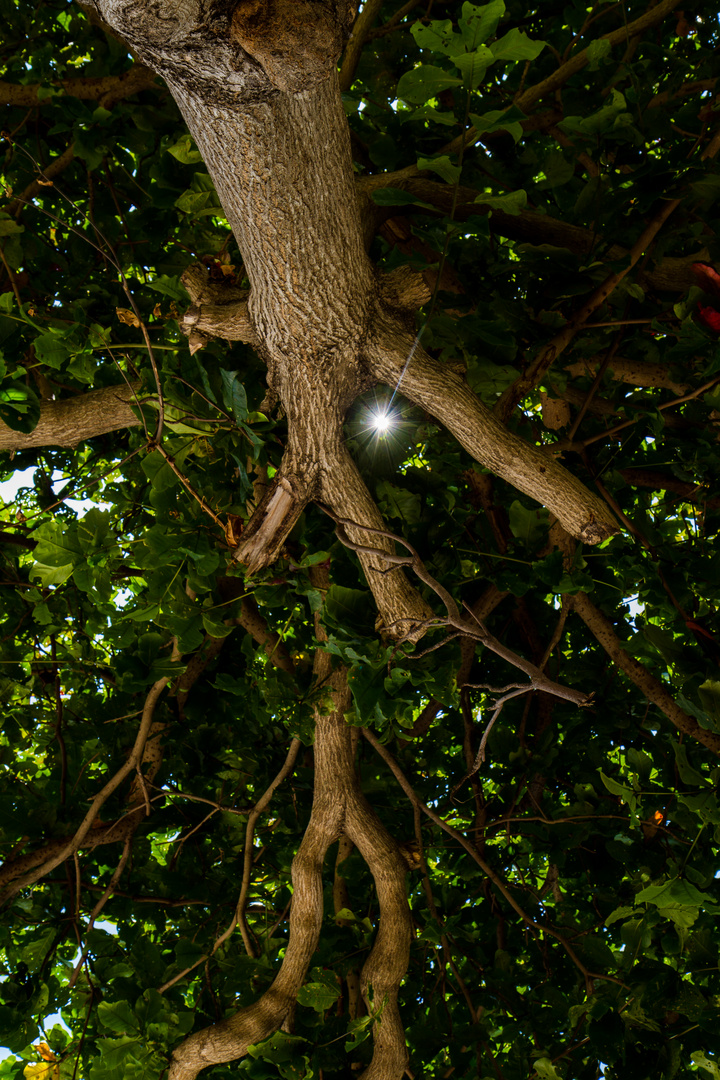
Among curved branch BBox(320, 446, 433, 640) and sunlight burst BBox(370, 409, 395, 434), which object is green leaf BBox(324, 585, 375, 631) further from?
sunlight burst BBox(370, 409, 395, 434)

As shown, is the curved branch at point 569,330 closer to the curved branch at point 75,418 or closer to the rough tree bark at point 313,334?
the rough tree bark at point 313,334

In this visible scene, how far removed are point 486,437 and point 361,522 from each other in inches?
15.7

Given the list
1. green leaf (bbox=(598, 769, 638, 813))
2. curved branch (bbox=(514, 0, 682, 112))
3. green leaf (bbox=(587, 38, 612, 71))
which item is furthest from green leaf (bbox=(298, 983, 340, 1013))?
curved branch (bbox=(514, 0, 682, 112))

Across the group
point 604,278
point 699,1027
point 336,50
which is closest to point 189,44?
point 336,50

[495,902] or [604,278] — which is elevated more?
[604,278]

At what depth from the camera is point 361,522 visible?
5.88 ft

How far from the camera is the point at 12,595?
267 cm

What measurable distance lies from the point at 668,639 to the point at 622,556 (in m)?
0.30

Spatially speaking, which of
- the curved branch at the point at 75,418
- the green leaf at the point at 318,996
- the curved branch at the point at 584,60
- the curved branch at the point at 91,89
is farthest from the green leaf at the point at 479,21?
the green leaf at the point at 318,996

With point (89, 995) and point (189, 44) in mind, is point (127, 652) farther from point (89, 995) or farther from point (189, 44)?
point (189, 44)

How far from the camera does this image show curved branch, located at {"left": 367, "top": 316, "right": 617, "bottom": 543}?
1.57 meters

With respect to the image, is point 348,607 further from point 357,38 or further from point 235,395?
point 357,38

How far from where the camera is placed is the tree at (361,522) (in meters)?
1.55

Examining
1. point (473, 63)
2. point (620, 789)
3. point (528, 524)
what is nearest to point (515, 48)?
point (473, 63)
